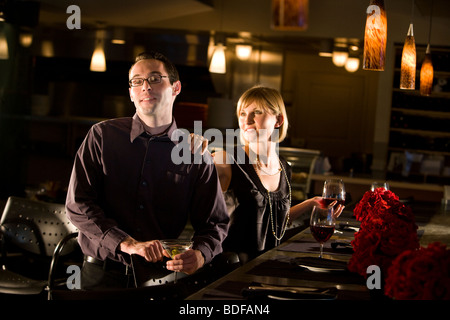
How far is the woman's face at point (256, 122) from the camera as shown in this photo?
3.17 meters

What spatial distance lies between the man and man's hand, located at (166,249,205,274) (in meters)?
0.04

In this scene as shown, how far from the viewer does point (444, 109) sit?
32.9ft

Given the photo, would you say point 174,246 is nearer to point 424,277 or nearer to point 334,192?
point 334,192

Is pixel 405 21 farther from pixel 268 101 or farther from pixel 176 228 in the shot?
pixel 176 228

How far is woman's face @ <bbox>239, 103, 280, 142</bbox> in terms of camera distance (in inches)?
125

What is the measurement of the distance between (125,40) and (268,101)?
25.0 ft

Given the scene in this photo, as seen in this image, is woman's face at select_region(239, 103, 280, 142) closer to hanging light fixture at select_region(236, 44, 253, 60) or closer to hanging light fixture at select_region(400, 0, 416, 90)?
hanging light fixture at select_region(400, 0, 416, 90)

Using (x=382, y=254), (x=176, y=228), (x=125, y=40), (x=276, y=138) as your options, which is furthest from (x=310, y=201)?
(x=125, y=40)

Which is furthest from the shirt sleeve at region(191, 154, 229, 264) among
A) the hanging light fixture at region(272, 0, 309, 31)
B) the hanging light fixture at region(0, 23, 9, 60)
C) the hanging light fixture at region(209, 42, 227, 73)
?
the hanging light fixture at region(0, 23, 9, 60)

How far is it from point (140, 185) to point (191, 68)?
775 cm

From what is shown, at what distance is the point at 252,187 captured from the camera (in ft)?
10.5

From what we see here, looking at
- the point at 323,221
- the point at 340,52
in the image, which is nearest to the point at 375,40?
the point at 323,221

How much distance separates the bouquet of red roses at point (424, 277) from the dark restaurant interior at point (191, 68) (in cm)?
685
